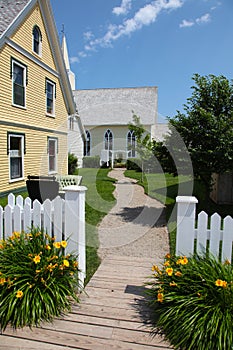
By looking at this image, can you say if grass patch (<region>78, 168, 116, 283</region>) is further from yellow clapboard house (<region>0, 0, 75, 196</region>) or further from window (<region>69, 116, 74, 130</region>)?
window (<region>69, 116, 74, 130</region>)

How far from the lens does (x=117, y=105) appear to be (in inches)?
1126

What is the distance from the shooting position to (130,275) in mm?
3656

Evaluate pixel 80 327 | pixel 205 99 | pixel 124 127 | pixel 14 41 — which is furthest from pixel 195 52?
pixel 124 127

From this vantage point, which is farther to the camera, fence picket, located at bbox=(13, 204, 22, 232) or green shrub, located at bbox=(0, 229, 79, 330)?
fence picket, located at bbox=(13, 204, 22, 232)

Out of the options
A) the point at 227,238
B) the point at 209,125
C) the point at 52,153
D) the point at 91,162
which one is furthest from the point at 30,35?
the point at 91,162

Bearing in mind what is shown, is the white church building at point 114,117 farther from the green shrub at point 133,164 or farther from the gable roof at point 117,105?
the green shrub at point 133,164

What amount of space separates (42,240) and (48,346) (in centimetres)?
119

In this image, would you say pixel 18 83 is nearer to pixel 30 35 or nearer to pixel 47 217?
pixel 30 35

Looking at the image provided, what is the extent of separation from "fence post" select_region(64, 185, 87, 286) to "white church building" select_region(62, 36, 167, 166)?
74.2 ft

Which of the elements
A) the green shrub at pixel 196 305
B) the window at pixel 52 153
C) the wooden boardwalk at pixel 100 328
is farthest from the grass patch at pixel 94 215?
the window at pixel 52 153

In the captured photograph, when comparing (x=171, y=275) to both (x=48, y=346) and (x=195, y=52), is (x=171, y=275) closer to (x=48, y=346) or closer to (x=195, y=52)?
(x=48, y=346)

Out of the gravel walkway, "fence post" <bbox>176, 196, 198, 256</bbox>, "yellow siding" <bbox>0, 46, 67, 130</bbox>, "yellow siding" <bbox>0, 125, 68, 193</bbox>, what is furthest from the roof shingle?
"fence post" <bbox>176, 196, 198, 256</bbox>

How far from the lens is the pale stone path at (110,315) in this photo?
227cm

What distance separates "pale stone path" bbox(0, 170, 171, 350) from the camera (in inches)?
89.2
